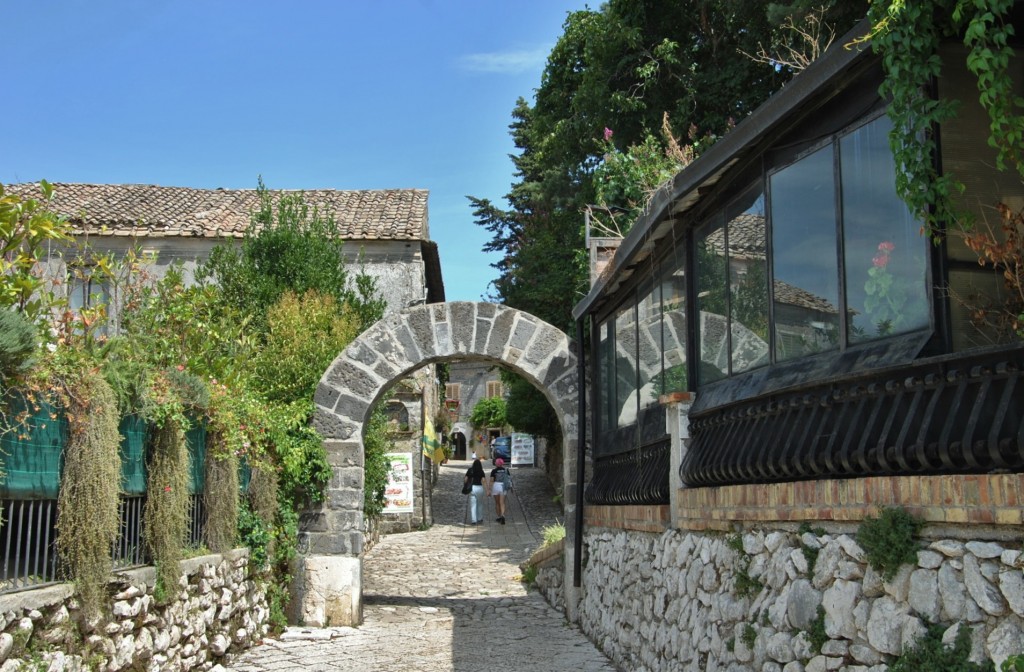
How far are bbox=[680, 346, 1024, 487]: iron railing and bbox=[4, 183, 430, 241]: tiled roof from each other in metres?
15.2

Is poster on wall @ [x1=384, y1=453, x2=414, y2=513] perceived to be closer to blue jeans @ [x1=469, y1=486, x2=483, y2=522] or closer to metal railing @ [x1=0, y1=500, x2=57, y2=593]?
blue jeans @ [x1=469, y1=486, x2=483, y2=522]

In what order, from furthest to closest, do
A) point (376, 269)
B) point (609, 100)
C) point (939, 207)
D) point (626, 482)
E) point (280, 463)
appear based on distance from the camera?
1. point (376, 269)
2. point (609, 100)
3. point (280, 463)
4. point (626, 482)
5. point (939, 207)

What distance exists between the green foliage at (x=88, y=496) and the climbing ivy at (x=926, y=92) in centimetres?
421

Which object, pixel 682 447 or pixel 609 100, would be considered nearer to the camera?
pixel 682 447

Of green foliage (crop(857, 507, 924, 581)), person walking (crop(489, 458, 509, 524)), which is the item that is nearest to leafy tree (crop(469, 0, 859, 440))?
person walking (crop(489, 458, 509, 524))

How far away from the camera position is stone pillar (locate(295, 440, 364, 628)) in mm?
10500

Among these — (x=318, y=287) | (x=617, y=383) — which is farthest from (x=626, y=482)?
(x=318, y=287)

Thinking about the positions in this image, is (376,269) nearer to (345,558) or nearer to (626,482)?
(345,558)

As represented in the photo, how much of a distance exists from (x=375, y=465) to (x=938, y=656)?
15642 millimetres

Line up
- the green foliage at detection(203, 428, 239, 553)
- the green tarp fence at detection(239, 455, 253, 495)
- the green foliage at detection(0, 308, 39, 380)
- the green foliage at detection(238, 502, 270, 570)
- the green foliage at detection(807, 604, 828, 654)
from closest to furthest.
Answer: the green foliage at detection(807, 604, 828, 654), the green foliage at detection(0, 308, 39, 380), the green foliage at detection(203, 428, 239, 553), the green foliage at detection(238, 502, 270, 570), the green tarp fence at detection(239, 455, 253, 495)

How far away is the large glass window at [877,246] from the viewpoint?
4062 mm

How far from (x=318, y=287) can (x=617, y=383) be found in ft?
27.2

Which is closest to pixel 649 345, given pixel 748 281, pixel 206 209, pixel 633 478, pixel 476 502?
pixel 633 478

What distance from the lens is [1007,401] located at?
3172 millimetres
